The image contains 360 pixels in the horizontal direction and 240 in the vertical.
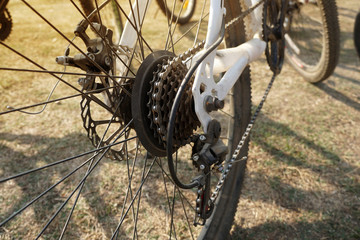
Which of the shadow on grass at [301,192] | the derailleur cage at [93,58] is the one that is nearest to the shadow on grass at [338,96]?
the shadow on grass at [301,192]

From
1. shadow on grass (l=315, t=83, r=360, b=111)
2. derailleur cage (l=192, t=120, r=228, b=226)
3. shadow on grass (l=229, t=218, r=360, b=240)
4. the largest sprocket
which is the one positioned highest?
the largest sprocket

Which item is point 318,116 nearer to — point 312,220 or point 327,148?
point 327,148

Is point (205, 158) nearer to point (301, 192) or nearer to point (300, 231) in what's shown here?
Answer: point (300, 231)

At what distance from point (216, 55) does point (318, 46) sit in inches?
110

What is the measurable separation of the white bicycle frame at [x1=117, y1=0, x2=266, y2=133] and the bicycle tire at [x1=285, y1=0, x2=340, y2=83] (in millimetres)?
937

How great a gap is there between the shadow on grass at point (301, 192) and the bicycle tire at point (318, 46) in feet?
2.25

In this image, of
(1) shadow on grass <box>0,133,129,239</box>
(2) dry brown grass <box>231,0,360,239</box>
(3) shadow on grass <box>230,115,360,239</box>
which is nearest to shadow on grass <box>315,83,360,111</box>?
(2) dry brown grass <box>231,0,360,239</box>

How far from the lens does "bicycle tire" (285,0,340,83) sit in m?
2.33

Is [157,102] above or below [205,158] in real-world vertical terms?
above

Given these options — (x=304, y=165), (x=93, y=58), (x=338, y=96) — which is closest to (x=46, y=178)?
(x=93, y=58)

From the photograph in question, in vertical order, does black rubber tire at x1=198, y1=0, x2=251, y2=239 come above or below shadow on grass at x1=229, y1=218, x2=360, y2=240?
above

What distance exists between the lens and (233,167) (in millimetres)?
1567

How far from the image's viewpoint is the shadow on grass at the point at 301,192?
63.6 inches

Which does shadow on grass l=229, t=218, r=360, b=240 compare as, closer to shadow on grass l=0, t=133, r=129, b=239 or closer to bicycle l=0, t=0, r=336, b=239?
bicycle l=0, t=0, r=336, b=239
